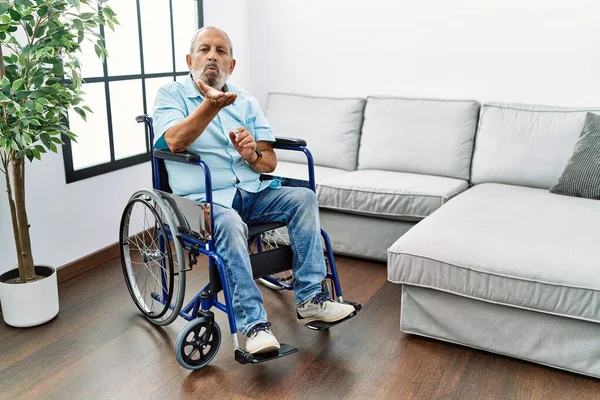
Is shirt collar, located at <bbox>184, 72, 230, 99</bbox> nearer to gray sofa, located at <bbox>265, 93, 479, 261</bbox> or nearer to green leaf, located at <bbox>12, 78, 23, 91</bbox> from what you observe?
green leaf, located at <bbox>12, 78, 23, 91</bbox>

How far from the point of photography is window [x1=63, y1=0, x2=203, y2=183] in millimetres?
2857

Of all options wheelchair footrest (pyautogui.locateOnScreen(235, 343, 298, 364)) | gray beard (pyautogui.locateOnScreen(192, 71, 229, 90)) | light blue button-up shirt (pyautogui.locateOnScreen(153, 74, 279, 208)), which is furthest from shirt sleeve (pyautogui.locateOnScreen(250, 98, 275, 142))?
wheelchair footrest (pyautogui.locateOnScreen(235, 343, 298, 364))

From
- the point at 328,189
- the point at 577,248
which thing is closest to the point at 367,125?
the point at 328,189

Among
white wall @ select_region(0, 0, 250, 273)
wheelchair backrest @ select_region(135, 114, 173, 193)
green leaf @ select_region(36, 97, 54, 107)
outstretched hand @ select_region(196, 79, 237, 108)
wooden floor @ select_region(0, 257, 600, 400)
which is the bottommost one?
wooden floor @ select_region(0, 257, 600, 400)

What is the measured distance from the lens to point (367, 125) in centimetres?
341

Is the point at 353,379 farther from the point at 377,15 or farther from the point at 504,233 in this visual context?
the point at 377,15

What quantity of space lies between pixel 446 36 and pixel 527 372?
2.04 metres

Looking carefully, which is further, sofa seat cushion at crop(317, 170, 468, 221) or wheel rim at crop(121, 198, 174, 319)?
sofa seat cushion at crop(317, 170, 468, 221)

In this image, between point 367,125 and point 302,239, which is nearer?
point 302,239

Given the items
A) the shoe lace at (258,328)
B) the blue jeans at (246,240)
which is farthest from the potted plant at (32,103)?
the shoe lace at (258,328)

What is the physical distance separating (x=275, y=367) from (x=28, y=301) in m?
1.02

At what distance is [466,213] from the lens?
7.95 ft

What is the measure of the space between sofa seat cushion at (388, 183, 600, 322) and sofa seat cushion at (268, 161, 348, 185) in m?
0.88

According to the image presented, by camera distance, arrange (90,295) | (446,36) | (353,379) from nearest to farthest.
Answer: (353,379) < (90,295) < (446,36)
